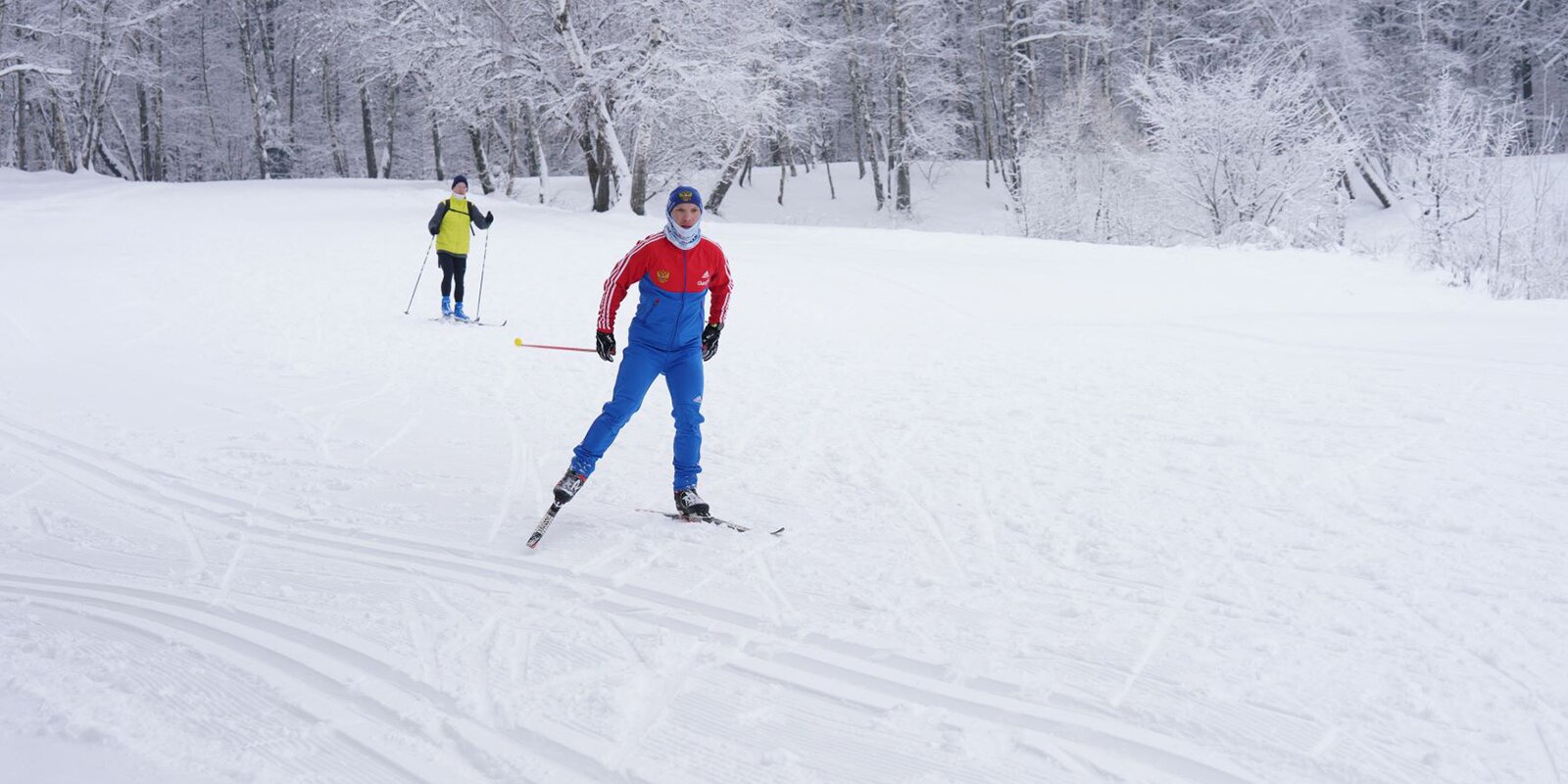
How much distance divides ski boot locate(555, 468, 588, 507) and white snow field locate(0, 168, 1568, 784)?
21 cm

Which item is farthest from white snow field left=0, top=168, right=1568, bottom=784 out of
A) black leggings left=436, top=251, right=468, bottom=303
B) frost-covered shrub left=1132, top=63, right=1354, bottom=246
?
frost-covered shrub left=1132, top=63, right=1354, bottom=246

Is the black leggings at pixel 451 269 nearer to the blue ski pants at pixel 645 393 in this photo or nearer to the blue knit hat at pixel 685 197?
the blue ski pants at pixel 645 393

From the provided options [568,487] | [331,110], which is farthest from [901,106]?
[568,487]

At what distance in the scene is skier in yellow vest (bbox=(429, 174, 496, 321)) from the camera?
451 inches

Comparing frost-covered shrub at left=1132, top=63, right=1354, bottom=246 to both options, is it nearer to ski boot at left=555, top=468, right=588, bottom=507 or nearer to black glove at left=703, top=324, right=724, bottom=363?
black glove at left=703, top=324, right=724, bottom=363

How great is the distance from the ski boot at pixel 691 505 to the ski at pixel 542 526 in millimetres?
643

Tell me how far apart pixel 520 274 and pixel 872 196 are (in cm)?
2015

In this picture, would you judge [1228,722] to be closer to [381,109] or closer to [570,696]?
[570,696]

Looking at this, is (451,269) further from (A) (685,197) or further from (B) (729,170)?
(B) (729,170)

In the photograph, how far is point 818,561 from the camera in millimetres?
4312

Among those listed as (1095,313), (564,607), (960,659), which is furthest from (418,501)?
(1095,313)

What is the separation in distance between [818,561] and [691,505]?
0.89m

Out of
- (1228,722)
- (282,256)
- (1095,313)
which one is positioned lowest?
(1228,722)

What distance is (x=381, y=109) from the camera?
123 feet
